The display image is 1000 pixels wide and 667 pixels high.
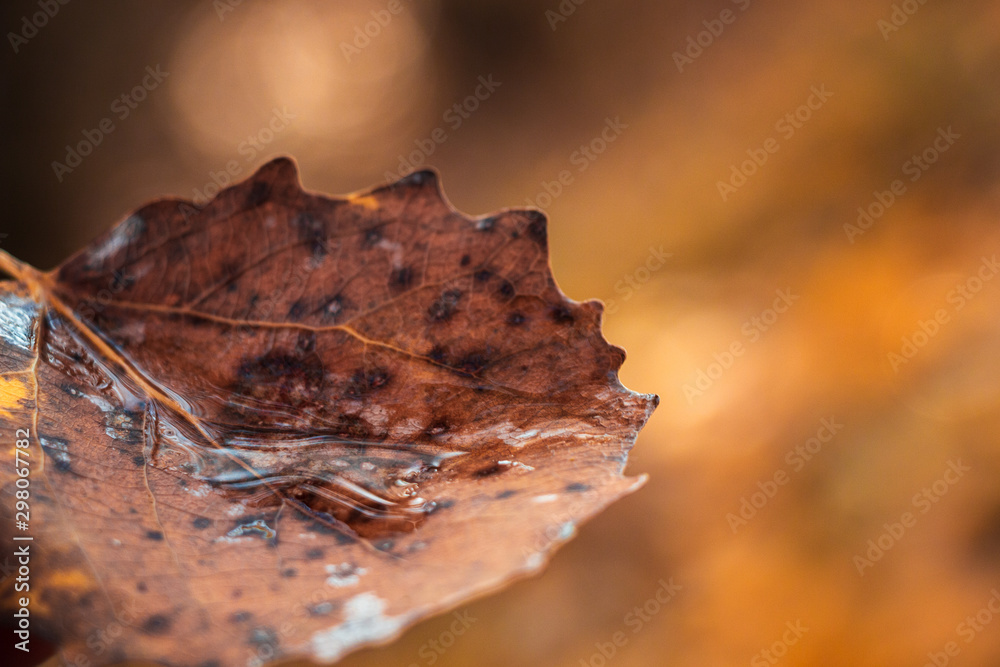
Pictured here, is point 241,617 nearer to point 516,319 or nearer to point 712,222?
point 516,319

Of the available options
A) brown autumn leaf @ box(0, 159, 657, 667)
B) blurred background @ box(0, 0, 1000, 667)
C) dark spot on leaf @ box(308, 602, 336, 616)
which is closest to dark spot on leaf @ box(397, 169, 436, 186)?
brown autumn leaf @ box(0, 159, 657, 667)

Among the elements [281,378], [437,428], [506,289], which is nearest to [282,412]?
[281,378]

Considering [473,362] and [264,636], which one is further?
[473,362]

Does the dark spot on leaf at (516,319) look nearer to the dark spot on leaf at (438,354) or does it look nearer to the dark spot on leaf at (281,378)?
the dark spot on leaf at (438,354)

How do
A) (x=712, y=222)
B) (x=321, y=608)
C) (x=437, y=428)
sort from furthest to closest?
1. (x=712, y=222)
2. (x=437, y=428)
3. (x=321, y=608)

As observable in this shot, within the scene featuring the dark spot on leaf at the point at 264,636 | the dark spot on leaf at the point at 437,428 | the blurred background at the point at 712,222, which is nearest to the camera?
the dark spot on leaf at the point at 264,636

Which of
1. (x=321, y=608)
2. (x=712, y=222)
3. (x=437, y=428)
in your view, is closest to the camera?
(x=321, y=608)

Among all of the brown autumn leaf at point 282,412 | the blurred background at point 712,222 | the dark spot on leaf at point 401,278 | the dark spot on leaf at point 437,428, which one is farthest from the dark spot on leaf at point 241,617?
the blurred background at point 712,222

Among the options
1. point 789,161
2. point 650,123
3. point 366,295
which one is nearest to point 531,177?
point 650,123
